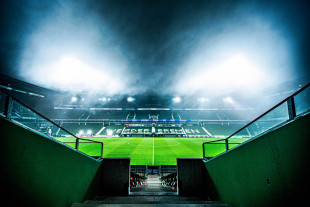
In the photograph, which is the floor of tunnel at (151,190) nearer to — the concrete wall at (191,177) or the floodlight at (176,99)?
the concrete wall at (191,177)

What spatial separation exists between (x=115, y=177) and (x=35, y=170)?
426cm

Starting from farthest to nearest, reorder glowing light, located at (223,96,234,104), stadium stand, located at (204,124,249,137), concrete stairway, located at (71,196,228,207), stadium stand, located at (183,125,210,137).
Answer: glowing light, located at (223,96,234,104)
stadium stand, located at (204,124,249,137)
stadium stand, located at (183,125,210,137)
concrete stairway, located at (71,196,228,207)

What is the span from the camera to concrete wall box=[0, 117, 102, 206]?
2041 millimetres

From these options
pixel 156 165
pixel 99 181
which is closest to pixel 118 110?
pixel 156 165

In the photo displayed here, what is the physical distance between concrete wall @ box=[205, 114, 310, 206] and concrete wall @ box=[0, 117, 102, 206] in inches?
160

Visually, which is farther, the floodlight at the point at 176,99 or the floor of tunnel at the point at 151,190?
the floodlight at the point at 176,99

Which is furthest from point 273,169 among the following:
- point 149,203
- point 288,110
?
point 149,203

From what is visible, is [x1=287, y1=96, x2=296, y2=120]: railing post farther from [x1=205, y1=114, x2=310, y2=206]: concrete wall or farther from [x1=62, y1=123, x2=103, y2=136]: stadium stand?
[x1=62, y1=123, x2=103, y2=136]: stadium stand

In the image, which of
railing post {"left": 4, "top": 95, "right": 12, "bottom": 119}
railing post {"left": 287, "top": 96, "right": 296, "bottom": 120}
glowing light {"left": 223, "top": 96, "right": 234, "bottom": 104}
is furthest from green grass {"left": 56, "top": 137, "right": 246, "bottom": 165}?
glowing light {"left": 223, "top": 96, "right": 234, "bottom": 104}

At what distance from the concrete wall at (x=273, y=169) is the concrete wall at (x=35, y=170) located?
4076 mm

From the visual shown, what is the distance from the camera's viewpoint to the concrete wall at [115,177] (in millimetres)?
6090

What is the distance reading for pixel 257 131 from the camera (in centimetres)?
310

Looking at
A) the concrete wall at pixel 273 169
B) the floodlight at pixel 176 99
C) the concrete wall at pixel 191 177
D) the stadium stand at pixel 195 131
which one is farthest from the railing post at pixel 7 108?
the floodlight at pixel 176 99

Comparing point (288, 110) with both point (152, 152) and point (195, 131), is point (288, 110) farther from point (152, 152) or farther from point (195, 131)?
point (195, 131)
